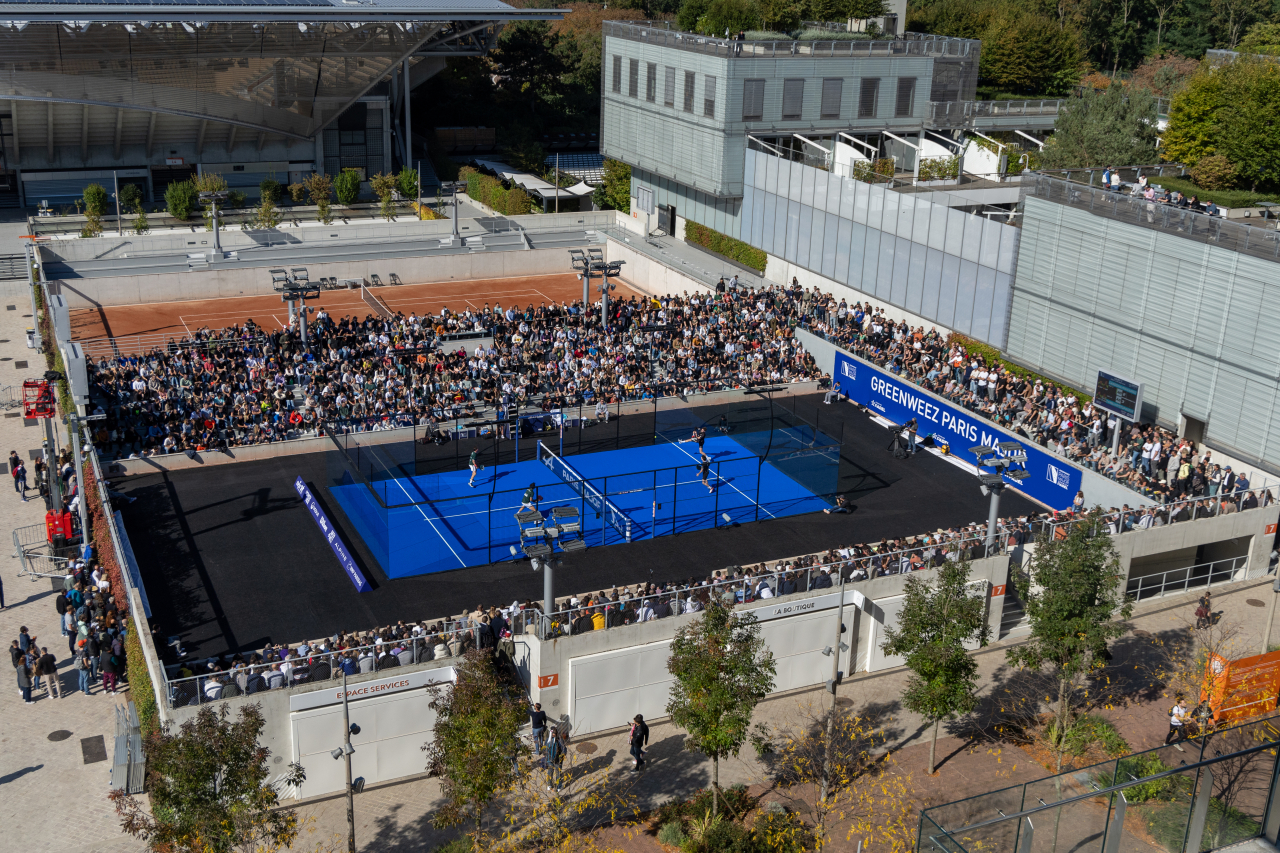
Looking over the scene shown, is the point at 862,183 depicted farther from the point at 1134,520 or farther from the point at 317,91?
the point at 317,91

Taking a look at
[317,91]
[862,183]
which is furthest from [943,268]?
[317,91]

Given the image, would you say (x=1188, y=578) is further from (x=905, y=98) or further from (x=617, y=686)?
(x=905, y=98)

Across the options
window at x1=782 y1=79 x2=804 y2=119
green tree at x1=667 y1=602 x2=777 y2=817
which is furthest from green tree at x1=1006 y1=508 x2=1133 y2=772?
Result: window at x1=782 y1=79 x2=804 y2=119

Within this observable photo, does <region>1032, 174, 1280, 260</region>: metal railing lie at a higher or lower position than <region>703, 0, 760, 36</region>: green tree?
lower

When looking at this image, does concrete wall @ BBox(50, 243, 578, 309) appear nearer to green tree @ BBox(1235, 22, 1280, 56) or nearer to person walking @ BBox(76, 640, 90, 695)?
person walking @ BBox(76, 640, 90, 695)

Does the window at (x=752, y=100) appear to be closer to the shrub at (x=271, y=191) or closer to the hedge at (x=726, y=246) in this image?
the hedge at (x=726, y=246)
